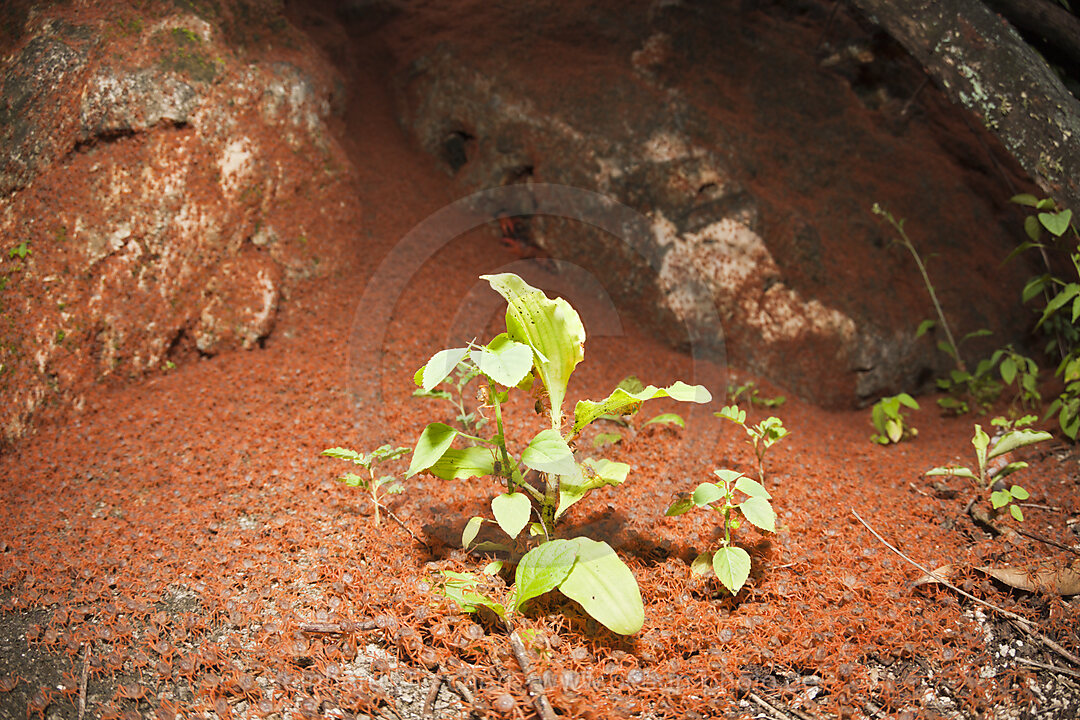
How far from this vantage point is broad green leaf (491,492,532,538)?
5.85 feet

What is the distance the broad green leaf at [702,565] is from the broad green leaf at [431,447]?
82 centimetres

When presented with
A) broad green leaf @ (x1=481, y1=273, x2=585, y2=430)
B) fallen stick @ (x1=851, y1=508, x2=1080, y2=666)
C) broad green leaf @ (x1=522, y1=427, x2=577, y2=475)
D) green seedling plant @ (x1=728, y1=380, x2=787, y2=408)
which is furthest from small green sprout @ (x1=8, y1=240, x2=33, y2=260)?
fallen stick @ (x1=851, y1=508, x2=1080, y2=666)

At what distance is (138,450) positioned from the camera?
8.34ft

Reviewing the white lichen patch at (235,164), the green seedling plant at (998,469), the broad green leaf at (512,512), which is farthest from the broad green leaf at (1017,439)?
the white lichen patch at (235,164)

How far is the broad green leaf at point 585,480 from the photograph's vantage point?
6.61 ft

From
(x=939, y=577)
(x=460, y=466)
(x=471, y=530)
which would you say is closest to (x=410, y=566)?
(x=471, y=530)

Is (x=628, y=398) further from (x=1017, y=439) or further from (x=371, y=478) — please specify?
(x=1017, y=439)

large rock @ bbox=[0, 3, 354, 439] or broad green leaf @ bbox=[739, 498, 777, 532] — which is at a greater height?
broad green leaf @ bbox=[739, 498, 777, 532]

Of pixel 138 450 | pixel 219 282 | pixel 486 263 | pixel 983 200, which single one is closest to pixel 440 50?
pixel 486 263

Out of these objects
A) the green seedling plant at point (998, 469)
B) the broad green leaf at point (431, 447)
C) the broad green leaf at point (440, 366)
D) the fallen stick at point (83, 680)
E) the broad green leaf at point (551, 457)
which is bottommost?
the fallen stick at point (83, 680)

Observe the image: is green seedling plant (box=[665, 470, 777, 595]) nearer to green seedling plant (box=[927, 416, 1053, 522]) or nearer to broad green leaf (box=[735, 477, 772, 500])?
broad green leaf (box=[735, 477, 772, 500])

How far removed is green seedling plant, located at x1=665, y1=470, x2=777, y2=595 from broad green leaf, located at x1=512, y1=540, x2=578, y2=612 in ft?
1.41

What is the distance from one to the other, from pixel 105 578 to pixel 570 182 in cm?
274

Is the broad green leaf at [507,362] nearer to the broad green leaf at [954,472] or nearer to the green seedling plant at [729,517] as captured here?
the green seedling plant at [729,517]
